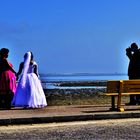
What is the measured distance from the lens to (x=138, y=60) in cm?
2033

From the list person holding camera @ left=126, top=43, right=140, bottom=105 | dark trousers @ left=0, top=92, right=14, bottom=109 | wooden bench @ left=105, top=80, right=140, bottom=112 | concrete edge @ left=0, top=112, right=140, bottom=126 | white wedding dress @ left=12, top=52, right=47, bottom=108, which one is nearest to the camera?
concrete edge @ left=0, top=112, right=140, bottom=126

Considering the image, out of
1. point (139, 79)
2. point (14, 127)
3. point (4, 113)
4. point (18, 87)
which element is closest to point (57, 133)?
point (14, 127)

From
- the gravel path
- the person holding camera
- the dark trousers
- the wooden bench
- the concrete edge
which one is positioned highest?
the person holding camera

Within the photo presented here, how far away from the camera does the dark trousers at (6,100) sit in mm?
18953

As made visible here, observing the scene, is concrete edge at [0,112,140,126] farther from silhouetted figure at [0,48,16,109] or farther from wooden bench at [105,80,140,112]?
silhouetted figure at [0,48,16,109]

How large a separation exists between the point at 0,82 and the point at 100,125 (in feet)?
15.9

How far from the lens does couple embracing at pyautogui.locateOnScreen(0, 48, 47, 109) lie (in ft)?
61.5

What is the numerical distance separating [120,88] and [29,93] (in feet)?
9.24

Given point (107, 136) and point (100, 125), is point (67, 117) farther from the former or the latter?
point (107, 136)

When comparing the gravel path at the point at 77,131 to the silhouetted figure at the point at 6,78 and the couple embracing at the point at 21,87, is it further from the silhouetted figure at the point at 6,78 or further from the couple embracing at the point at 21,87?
the silhouetted figure at the point at 6,78

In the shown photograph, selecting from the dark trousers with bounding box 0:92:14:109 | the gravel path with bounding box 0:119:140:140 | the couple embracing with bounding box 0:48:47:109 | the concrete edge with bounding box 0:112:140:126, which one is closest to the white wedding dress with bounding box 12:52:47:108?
the couple embracing with bounding box 0:48:47:109

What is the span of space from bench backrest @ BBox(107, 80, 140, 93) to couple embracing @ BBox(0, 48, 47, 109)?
2.16 m

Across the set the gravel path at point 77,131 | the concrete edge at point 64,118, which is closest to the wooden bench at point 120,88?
the concrete edge at point 64,118

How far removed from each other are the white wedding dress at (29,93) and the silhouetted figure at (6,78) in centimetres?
24
